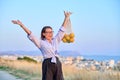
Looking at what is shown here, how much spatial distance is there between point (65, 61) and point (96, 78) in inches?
587

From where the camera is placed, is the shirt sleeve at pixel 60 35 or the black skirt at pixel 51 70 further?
the shirt sleeve at pixel 60 35

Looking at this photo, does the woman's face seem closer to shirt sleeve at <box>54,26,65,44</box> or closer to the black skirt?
shirt sleeve at <box>54,26,65,44</box>

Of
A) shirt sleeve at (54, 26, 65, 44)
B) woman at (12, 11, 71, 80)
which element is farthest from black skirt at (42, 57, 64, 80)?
shirt sleeve at (54, 26, 65, 44)

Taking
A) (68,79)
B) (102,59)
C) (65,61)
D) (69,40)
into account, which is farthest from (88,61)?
(69,40)

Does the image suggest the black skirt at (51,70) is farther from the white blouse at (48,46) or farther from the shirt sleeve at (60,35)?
the shirt sleeve at (60,35)

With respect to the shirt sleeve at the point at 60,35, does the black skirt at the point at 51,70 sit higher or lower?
lower

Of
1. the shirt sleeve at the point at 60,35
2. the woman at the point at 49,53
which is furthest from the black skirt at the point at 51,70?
the shirt sleeve at the point at 60,35

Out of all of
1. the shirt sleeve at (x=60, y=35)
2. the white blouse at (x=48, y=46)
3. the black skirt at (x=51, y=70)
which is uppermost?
the shirt sleeve at (x=60, y=35)

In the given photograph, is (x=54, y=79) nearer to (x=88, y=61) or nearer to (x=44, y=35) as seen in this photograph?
(x=44, y=35)

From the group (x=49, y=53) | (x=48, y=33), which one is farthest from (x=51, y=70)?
(x=48, y=33)

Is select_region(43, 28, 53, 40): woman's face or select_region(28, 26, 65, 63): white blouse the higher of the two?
select_region(43, 28, 53, 40): woman's face

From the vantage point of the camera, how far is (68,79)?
46.9 ft

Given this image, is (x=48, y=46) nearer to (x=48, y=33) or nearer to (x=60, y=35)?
(x=48, y=33)

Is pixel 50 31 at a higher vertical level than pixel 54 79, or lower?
higher
